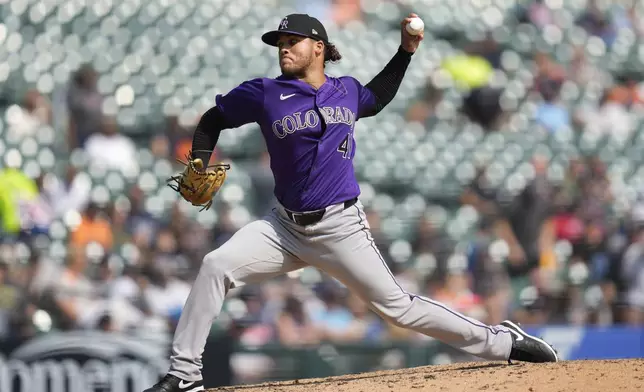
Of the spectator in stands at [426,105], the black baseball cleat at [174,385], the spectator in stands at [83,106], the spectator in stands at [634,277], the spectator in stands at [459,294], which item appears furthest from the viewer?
the spectator in stands at [426,105]

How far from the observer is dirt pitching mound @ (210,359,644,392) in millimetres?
4168

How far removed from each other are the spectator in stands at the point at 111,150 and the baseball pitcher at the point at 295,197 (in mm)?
4963

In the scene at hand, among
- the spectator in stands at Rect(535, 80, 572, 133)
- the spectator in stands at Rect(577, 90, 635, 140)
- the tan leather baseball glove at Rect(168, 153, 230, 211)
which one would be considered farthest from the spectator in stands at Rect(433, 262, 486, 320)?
the tan leather baseball glove at Rect(168, 153, 230, 211)

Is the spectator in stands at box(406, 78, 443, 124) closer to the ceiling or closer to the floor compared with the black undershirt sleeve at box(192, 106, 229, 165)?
closer to the ceiling

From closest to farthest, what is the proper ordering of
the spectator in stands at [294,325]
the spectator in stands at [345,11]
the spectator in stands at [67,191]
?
1. the spectator in stands at [294,325]
2. the spectator in stands at [67,191]
3. the spectator in stands at [345,11]

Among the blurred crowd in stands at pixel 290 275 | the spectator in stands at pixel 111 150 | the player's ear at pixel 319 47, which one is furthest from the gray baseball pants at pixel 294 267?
the spectator in stands at pixel 111 150

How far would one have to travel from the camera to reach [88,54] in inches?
388

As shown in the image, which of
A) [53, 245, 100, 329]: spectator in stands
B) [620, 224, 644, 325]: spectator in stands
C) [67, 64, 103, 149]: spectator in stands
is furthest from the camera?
[67, 64, 103, 149]: spectator in stands

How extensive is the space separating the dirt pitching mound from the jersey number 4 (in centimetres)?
104

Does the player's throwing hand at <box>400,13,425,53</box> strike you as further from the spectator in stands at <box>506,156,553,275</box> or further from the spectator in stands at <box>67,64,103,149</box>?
the spectator in stands at <box>67,64,103,149</box>

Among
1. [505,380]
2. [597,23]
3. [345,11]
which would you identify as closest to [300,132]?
[505,380]

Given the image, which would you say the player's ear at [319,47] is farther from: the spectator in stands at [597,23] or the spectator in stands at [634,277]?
the spectator in stands at [597,23]

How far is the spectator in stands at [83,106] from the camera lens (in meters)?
9.30

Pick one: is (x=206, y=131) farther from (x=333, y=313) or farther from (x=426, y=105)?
(x=426, y=105)
